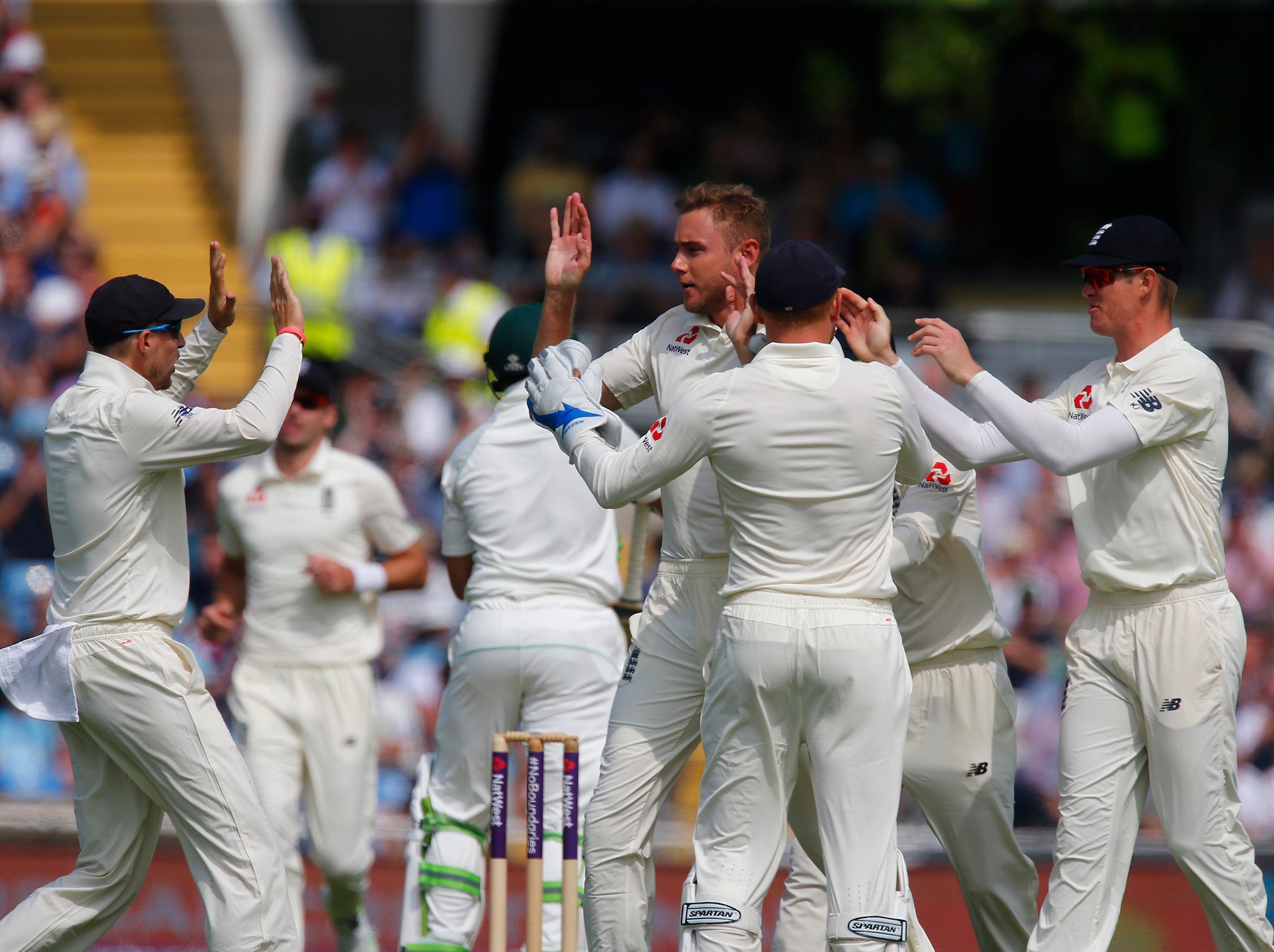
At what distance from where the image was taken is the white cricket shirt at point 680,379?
18.1ft

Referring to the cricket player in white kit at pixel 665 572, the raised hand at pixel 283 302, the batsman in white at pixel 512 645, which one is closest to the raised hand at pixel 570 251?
the cricket player in white kit at pixel 665 572

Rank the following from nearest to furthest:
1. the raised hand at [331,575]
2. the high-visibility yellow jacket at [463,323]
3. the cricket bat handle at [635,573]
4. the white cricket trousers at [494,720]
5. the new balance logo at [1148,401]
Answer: the new balance logo at [1148,401]
the white cricket trousers at [494,720]
the cricket bat handle at [635,573]
the raised hand at [331,575]
the high-visibility yellow jacket at [463,323]

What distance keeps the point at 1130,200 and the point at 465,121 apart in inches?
276

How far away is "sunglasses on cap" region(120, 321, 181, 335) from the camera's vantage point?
559cm

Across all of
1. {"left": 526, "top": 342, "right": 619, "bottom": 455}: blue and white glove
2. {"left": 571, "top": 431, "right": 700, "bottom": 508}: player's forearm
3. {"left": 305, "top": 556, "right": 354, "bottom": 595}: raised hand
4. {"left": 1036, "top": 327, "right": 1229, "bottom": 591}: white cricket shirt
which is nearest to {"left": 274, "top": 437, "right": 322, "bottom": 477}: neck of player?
{"left": 305, "top": 556, "right": 354, "bottom": 595}: raised hand

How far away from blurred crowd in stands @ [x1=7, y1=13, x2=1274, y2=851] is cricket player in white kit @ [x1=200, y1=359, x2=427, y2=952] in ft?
2.04

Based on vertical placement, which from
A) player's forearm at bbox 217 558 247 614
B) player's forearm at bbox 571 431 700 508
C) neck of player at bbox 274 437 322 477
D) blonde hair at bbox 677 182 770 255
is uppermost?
blonde hair at bbox 677 182 770 255

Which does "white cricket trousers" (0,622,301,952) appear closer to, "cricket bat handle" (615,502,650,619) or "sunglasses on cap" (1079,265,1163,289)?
"cricket bat handle" (615,502,650,619)

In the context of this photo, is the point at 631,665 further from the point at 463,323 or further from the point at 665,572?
the point at 463,323

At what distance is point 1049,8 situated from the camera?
1595cm

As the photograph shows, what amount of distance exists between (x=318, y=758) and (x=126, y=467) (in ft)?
6.72

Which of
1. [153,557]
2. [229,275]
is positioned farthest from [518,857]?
[229,275]

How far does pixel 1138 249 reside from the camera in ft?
17.9

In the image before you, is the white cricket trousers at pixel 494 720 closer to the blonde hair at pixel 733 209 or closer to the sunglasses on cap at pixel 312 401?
the sunglasses on cap at pixel 312 401
